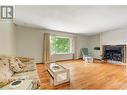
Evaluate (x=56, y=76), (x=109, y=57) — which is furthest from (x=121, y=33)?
(x=56, y=76)

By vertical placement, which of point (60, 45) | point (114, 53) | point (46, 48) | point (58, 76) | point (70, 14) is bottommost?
point (58, 76)

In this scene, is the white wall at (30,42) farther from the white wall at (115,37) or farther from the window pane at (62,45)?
the white wall at (115,37)

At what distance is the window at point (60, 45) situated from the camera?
670 cm

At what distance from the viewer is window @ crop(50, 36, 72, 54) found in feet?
22.0

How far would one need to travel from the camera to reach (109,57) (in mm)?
6672

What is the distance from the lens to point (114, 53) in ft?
20.8

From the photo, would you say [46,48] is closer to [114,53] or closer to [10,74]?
[114,53]

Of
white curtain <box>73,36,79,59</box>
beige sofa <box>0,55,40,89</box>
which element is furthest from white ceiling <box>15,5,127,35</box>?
white curtain <box>73,36,79,59</box>

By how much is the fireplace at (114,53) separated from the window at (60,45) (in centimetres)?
225

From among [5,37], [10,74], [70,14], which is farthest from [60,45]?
[10,74]

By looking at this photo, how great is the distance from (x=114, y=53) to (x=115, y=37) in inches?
32.8

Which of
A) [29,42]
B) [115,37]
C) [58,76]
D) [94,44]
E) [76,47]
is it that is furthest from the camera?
[94,44]

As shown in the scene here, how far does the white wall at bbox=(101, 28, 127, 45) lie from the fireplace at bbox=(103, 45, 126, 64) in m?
0.22
